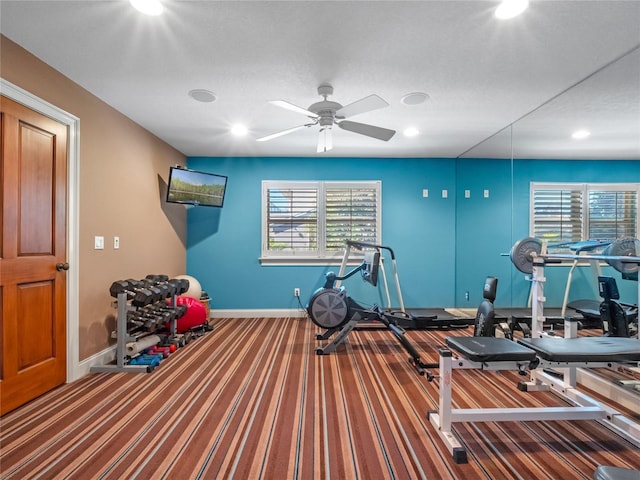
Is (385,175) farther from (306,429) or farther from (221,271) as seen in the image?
(306,429)

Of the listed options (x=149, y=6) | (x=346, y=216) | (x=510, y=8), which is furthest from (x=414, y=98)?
(x=346, y=216)

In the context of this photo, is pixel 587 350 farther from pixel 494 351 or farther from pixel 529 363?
pixel 494 351

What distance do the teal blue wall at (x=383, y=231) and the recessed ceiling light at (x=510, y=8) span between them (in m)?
3.15

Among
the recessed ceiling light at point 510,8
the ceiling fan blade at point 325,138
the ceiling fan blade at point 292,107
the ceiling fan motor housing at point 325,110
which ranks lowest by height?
the ceiling fan blade at point 325,138

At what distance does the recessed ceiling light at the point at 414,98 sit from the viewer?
2.88 m

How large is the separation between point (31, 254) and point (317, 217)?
11.4 feet

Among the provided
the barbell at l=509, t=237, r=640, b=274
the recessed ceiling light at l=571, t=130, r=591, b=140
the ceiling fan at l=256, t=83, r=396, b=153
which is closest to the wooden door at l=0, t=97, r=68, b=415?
the ceiling fan at l=256, t=83, r=396, b=153

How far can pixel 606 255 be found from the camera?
2555 millimetres

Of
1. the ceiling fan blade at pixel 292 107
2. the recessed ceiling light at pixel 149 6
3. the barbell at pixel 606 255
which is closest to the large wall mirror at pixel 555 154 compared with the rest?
the barbell at pixel 606 255

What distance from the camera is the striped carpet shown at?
5.30ft

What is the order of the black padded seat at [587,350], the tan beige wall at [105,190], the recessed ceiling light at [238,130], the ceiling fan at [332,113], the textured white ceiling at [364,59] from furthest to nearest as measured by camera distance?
the recessed ceiling light at [238,130] → the ceiling fan at [332,113] → the tan beige wall at [105,190] → the textured white ceiling at [364,59] → the black padded seat at [587,350]

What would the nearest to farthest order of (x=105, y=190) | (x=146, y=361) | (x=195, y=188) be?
1. (x=146, y=361)
2. (x=105, y=190)
3. (x=195, y=188)

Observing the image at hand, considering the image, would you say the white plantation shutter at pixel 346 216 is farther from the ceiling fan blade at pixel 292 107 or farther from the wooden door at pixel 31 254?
the wooden door at pixel 31 254

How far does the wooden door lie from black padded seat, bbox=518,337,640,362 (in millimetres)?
3434
